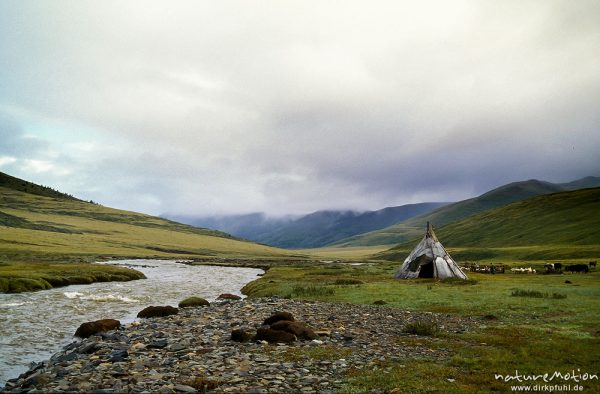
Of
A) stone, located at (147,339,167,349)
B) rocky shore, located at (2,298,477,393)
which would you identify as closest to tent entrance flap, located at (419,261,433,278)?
rocky shore, located at (2,298,477,393)

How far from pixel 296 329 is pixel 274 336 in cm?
122

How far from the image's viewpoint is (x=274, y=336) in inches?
714

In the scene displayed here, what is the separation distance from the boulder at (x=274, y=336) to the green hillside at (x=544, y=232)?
9826 centimetres

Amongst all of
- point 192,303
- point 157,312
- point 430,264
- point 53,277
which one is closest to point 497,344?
point 157,312

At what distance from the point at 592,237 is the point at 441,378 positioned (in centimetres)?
13870

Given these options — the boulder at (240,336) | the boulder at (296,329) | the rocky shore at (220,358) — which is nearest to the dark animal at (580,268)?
the rocky shore at (220,358)

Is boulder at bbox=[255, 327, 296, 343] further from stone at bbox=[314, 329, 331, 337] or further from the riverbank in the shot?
the riverbank

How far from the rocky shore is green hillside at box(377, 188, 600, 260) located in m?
95.2

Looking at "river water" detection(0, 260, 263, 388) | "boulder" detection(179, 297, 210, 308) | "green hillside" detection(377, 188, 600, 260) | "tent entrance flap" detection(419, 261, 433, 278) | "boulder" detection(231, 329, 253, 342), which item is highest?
"green hillside" detection(377, 188, 600, 260)

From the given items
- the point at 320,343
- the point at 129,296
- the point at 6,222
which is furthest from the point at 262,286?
the point at 6,222

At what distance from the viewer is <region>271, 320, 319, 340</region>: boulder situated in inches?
733

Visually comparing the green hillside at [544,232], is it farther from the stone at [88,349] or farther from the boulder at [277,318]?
the stone at [88,349]

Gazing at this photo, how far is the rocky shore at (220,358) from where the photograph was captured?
12164mm

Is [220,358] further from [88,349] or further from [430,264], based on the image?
[430,264]
